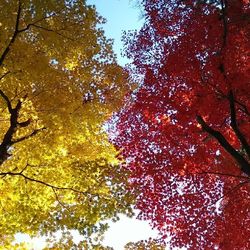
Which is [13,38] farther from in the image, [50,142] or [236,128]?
[236,128]

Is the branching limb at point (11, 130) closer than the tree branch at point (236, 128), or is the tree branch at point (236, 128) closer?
the branching limb at point (11, 130)

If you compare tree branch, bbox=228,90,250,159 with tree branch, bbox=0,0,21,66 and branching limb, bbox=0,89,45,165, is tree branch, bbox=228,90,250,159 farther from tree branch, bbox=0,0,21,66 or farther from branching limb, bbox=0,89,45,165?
tree branch, bbox=0,0,21,66

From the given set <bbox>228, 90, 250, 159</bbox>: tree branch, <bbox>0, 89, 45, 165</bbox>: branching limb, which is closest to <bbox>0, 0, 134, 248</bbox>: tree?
<bbox>0, 89, 45, 165</bbox>: branching limb

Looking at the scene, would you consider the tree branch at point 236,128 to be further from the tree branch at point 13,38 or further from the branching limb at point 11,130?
the tree branch at point 13,38

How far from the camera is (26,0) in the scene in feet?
25.5

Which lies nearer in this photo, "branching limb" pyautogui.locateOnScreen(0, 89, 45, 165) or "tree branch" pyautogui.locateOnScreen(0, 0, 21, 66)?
"tree branch" pyautogui.locateOnScreen(0, 0, 21, 66)

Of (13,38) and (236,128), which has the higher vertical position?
(13,38)

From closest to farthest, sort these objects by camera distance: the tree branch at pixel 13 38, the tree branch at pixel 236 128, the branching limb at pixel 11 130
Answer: the tree branch at pixel 13 38 < the branching limb at pixel 11 130 < the tree branch at pixel 236 128

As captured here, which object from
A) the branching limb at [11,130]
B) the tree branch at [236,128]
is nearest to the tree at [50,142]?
the branching limb at [11,130]

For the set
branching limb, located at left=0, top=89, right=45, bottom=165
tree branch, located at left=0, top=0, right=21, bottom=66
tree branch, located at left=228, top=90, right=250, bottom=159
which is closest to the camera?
tree branch, located at left=0, top=0, right=21, bottom=66

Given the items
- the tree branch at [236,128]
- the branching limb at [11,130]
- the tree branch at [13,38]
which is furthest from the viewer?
the tree branch at [236,128]

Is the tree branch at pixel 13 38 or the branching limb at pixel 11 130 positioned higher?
the tree branch at pixel 13 38

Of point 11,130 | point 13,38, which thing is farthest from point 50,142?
point 13,38

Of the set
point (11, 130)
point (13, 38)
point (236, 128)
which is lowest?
point (236, 128)
